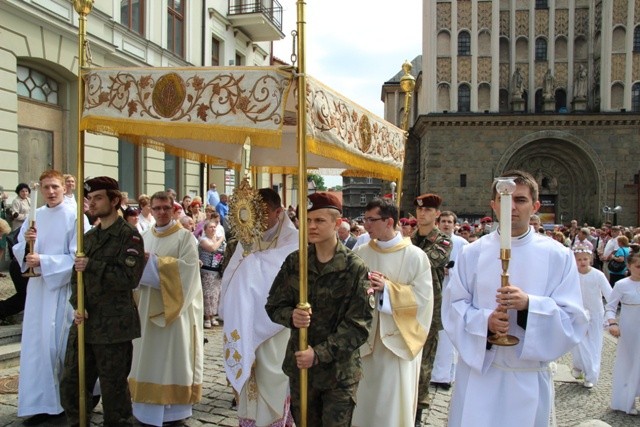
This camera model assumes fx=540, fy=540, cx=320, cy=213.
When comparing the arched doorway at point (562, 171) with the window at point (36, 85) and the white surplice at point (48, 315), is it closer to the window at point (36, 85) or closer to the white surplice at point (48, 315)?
the window at point (36, 85)

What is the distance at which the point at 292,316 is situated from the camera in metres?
→ 3.32

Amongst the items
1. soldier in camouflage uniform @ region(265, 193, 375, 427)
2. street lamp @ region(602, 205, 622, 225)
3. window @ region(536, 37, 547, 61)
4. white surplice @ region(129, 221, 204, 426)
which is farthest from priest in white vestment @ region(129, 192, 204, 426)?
window @ region(536, 37, 547, 61)

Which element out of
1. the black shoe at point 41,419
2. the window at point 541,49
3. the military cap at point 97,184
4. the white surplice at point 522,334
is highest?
the window at point 541,49

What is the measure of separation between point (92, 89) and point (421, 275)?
295 centimetres

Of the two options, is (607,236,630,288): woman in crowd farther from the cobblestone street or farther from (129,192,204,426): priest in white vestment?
(129,192,204,426): priest in white vestment

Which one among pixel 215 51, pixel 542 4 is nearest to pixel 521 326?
pixel 215 51

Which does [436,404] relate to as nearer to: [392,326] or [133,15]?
[392,326]

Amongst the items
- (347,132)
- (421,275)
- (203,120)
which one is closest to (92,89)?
(203,120)

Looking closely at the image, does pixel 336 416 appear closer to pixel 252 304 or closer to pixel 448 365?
pixel 252 304

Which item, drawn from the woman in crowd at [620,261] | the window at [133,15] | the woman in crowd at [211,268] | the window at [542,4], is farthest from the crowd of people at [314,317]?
the window at [542,4]

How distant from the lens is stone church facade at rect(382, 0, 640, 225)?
1284 inches

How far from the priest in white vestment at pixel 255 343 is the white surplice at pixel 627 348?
12.7 ft

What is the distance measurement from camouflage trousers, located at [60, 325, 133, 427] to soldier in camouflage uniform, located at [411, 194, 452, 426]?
2750 millimetres

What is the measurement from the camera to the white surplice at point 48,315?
4.71 m
